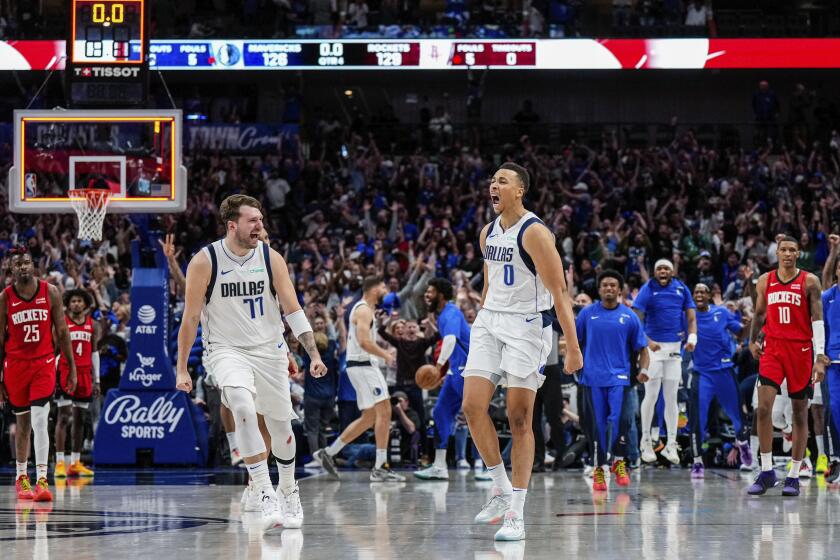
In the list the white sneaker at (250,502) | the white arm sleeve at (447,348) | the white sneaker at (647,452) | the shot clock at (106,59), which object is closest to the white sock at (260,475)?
the white sneaker at (250,502)

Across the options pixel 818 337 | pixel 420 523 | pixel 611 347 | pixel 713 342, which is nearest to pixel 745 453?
pixel 713 342

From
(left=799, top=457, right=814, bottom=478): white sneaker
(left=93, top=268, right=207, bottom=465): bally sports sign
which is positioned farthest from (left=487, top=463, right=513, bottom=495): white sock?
(left=93, top=268, right=207, bottom=465): bally sports sign

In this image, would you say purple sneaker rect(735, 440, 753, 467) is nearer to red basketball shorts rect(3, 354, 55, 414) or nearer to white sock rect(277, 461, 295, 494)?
white sock rect(277, 461, 295, 494)

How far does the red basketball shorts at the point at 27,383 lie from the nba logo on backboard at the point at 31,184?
182 inches

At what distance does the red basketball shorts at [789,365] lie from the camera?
37.8ft

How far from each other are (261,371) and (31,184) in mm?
8429

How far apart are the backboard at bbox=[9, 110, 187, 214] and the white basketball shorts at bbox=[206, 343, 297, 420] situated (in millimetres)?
7125

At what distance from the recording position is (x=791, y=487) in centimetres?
1145

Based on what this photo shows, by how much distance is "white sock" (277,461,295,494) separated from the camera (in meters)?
8.98

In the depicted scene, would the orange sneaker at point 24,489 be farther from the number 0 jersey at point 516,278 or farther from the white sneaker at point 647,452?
the white sneaker at point 647,452

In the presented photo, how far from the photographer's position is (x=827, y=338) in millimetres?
12992

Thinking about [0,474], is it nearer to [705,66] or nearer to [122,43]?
[122,43]

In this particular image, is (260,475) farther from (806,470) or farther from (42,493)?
(806,470)

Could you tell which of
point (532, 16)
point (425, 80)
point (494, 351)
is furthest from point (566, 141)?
point (494, 351)
